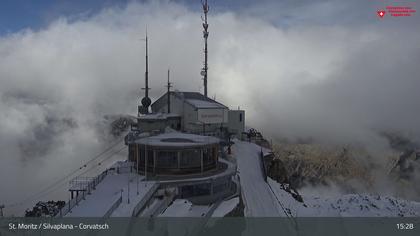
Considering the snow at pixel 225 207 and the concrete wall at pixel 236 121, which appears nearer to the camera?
the snow at pixel 225 207

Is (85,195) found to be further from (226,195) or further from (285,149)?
(285,149)

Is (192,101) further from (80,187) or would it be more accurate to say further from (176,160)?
(80,187)

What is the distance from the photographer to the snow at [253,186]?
29016 mm

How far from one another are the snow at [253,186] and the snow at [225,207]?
2299 millimetres

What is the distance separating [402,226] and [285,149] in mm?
48302

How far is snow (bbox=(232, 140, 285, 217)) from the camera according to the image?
95.2ft

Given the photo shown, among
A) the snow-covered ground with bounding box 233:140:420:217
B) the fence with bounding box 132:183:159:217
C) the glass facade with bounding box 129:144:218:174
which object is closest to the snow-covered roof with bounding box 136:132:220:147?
the glass facade with bounding box 129:144:218:174

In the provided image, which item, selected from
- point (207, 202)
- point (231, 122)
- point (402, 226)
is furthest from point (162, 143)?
point (231, 122)

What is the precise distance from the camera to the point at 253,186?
3319cm

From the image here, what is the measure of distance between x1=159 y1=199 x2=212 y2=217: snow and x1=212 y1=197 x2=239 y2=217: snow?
0.56 m

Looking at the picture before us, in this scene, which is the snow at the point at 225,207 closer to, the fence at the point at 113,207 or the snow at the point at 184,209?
the snow at the point at 184,209

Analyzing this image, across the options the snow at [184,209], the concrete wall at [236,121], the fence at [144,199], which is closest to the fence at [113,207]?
the fence at [144,199]

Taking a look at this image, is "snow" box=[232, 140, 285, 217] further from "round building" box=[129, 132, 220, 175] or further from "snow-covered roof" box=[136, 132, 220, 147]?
"snow-covered roof" box=[136, 132, 220, 147]

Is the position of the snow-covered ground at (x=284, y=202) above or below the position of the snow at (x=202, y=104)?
below
